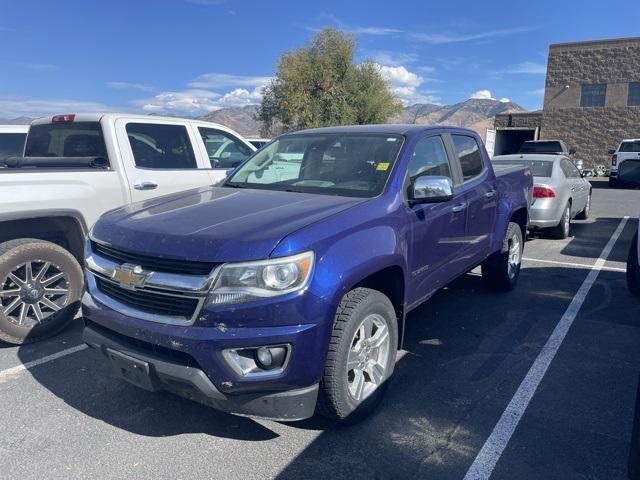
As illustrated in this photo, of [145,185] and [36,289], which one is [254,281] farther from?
[145,185]

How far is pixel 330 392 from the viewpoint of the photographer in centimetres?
274

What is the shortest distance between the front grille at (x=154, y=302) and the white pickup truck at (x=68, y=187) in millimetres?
1682

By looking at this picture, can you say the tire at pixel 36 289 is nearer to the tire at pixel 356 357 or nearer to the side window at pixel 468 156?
the tire at pixel 356 357

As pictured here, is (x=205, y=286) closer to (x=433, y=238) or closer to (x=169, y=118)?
(x=433, y=238)

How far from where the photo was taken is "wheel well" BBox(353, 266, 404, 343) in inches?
124

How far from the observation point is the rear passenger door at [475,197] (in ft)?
14.5

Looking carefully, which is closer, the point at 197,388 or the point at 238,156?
the point at 197,388

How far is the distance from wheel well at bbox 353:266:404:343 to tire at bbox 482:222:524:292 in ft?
7.98

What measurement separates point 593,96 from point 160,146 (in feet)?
117

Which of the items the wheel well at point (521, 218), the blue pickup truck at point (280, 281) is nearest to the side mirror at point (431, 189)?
the blue pickup truck at point (280, 281)

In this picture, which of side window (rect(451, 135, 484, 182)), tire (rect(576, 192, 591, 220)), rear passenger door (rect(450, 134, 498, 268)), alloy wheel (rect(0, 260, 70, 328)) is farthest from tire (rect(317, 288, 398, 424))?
tire (rect(576, 192, 591, 220))

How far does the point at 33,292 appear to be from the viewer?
423 cm

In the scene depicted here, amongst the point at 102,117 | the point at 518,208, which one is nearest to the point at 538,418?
the point at 518,208

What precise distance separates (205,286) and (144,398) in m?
1.42
